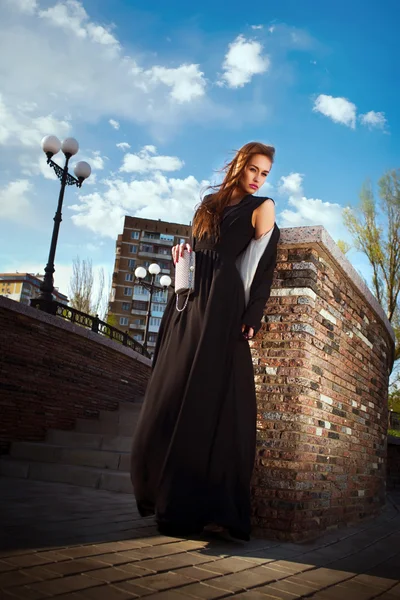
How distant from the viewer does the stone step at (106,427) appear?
7.67 m

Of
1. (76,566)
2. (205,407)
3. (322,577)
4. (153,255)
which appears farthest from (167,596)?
(153,255)

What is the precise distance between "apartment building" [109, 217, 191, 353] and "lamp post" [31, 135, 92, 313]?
54585mm

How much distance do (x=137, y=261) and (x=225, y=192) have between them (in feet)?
212

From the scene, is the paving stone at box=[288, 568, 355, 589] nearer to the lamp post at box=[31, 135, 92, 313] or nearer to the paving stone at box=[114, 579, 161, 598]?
the paving stone at box=[114, 579, 161, 598]

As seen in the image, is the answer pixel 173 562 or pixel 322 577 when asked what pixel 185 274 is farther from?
pixel 322 577

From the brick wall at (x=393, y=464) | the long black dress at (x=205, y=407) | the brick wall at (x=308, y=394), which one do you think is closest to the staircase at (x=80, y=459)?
the brick wall at (x=308, y=394)

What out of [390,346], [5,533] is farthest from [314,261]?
[390,346]

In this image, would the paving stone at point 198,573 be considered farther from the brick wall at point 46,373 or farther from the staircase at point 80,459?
the brick wall at point 46,373

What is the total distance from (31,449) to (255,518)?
4.24 meters

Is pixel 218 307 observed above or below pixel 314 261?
below

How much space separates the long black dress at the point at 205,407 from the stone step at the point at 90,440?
145 inches

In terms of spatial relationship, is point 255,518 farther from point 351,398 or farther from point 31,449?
point 31,449

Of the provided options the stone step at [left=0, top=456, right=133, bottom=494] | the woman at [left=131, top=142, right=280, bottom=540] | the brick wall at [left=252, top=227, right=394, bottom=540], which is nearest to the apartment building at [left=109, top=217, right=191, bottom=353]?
the stone step at [left=0, top=456, right=133, bottom=494]

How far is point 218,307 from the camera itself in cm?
325
